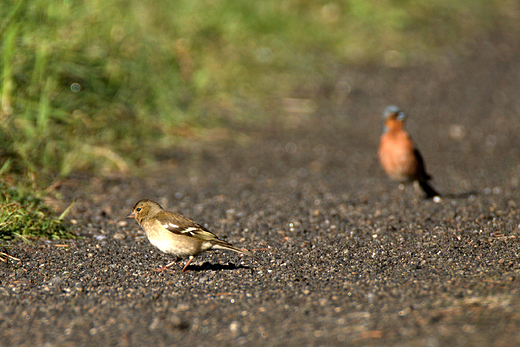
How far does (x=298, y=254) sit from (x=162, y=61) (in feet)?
15.9

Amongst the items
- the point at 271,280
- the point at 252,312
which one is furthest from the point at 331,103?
the point at 252,312

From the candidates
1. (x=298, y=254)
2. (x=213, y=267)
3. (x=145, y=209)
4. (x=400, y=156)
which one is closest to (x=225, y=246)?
(x=213, y=267)

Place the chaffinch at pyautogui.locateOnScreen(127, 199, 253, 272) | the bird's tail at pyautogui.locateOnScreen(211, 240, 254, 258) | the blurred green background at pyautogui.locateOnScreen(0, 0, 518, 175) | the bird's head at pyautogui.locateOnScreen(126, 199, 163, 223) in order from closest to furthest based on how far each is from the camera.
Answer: the bird's tail at pyautogui.locateOnScreen(211, 240, 254, 258)
the chaffinch at pyautogui.locateOnScreen(127, 199, 253, 272)
the bird's head at pyautogui.locateOnScreen(126, 199, 163, 223)
the blurred green background at pyautogui.locateOnScreen(0, 0, 518, 175)

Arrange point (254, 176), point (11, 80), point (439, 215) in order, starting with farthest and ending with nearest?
point (254, 176)
point (11, 80)
point (439, 215)

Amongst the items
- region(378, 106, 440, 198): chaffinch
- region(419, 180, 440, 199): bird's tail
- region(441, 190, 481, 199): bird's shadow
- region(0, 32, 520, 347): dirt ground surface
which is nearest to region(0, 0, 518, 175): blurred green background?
region(0, 32, 520, 347): dirt ground surface

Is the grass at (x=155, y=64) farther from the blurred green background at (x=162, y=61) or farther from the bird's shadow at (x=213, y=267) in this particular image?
the bird's shadow at (x=213, y=267)

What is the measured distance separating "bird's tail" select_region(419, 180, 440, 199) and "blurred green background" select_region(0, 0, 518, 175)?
3207 millimetres

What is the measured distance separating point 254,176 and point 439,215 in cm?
244

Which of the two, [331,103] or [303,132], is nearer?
[303,132]

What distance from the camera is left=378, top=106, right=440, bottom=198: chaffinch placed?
644cm

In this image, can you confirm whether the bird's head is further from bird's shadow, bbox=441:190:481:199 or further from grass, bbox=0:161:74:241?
bird's shadow, bbox=441:190:481:199

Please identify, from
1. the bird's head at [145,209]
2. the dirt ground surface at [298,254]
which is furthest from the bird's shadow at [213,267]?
the bird's head at [145,209]

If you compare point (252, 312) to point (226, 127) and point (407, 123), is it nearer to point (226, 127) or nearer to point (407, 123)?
point (226, 127)

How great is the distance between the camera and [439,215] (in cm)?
543
